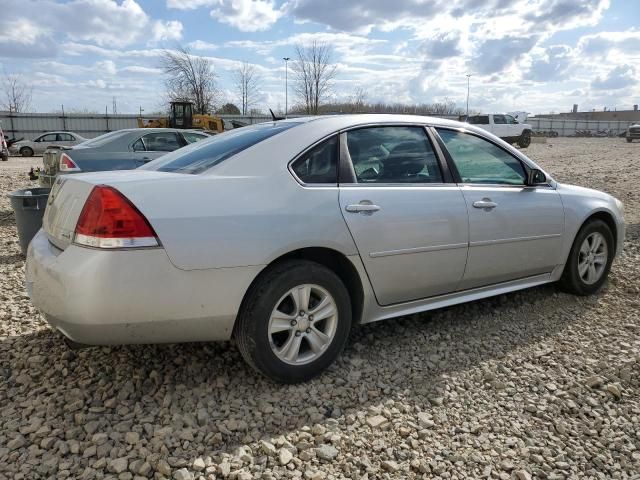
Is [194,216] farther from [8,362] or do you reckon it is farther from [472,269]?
[472,269]

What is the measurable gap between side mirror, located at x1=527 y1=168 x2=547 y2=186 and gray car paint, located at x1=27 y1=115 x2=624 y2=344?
74 centimetres

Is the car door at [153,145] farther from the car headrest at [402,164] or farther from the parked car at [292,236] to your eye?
the car headrest at [402,164]

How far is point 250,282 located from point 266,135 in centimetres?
98

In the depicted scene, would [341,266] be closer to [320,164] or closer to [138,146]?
[320,164]

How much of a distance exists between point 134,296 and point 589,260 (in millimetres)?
3794

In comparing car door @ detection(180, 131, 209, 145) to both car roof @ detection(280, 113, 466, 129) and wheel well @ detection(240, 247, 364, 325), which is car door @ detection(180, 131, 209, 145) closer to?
car roof @ detection(280, 113, 466, 129)

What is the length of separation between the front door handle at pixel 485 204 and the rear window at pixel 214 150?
1.36m

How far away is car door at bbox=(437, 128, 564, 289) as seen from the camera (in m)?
3.62

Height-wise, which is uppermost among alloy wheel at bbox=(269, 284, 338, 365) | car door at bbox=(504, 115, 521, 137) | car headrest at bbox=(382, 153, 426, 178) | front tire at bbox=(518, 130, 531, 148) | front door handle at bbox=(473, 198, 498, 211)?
car door at bbox=(504, 115, 521, 137)

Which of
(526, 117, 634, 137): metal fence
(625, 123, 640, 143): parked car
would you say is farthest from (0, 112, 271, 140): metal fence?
(526, 117, 634, 137): metal fence

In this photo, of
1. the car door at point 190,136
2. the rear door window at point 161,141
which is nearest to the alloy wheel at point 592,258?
the rear door window at point 161,141

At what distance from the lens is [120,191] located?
2498 mm

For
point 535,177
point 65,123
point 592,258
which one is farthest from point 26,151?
point 592,258

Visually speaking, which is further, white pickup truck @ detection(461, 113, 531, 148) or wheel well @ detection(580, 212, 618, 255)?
white pickup truck @ detection(461, 113, 531, 148)
